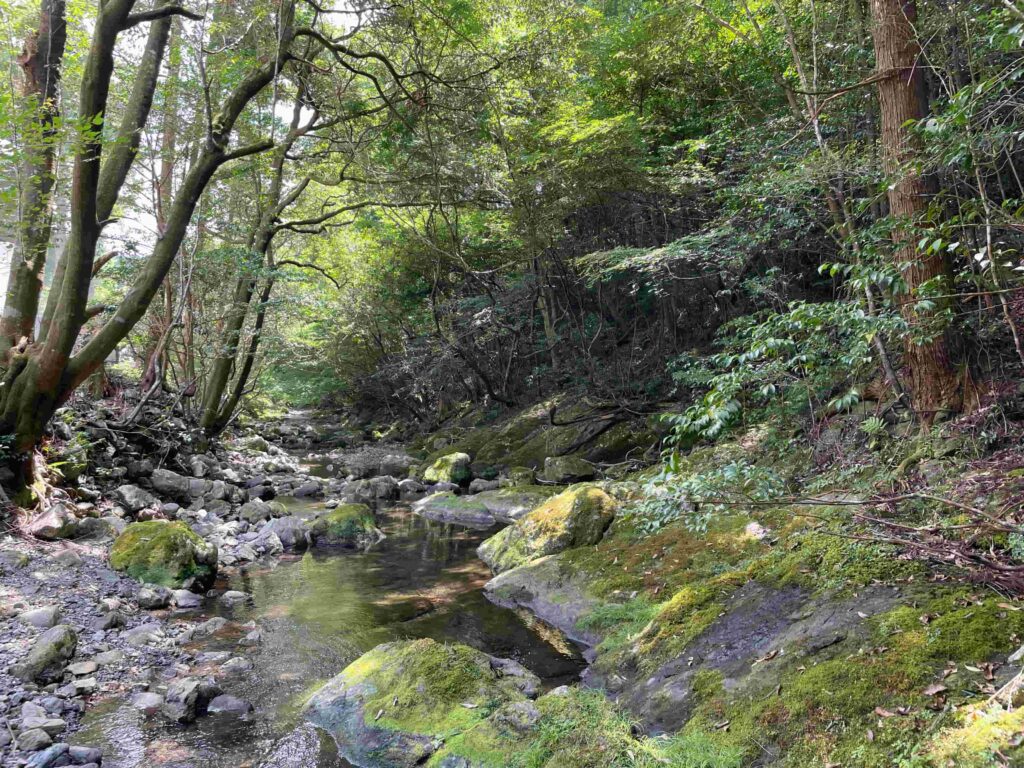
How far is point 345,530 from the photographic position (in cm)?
1009

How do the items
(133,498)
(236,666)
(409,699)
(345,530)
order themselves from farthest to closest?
(345,530) < (133,498) < (236,666) < (409,699)

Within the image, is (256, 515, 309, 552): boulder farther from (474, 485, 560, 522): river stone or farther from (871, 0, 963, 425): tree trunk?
(871, 0, 963, 425): tree trunk

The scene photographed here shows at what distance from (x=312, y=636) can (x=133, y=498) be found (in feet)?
17.4

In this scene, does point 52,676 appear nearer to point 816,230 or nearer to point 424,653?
point 424,653

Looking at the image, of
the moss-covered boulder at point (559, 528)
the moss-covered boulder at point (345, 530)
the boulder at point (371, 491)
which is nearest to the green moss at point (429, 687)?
the moss-covered boulder at point (559, 528)

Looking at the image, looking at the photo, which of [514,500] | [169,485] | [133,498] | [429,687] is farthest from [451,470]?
[429,687]

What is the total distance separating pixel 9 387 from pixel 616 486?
27.0ft

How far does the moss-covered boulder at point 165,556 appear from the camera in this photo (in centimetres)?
689

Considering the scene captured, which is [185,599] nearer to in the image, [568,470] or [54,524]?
[54,524]

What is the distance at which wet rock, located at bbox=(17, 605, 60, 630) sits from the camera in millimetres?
5195

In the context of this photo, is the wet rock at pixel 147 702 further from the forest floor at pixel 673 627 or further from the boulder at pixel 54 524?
the boulder at pixel 54 524

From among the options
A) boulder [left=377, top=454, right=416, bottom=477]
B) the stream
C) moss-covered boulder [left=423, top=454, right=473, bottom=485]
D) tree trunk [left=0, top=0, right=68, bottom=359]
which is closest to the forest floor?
the stream

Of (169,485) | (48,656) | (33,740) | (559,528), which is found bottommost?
(559,528)

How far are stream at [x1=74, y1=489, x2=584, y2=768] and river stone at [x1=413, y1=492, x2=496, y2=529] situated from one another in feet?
3.22
